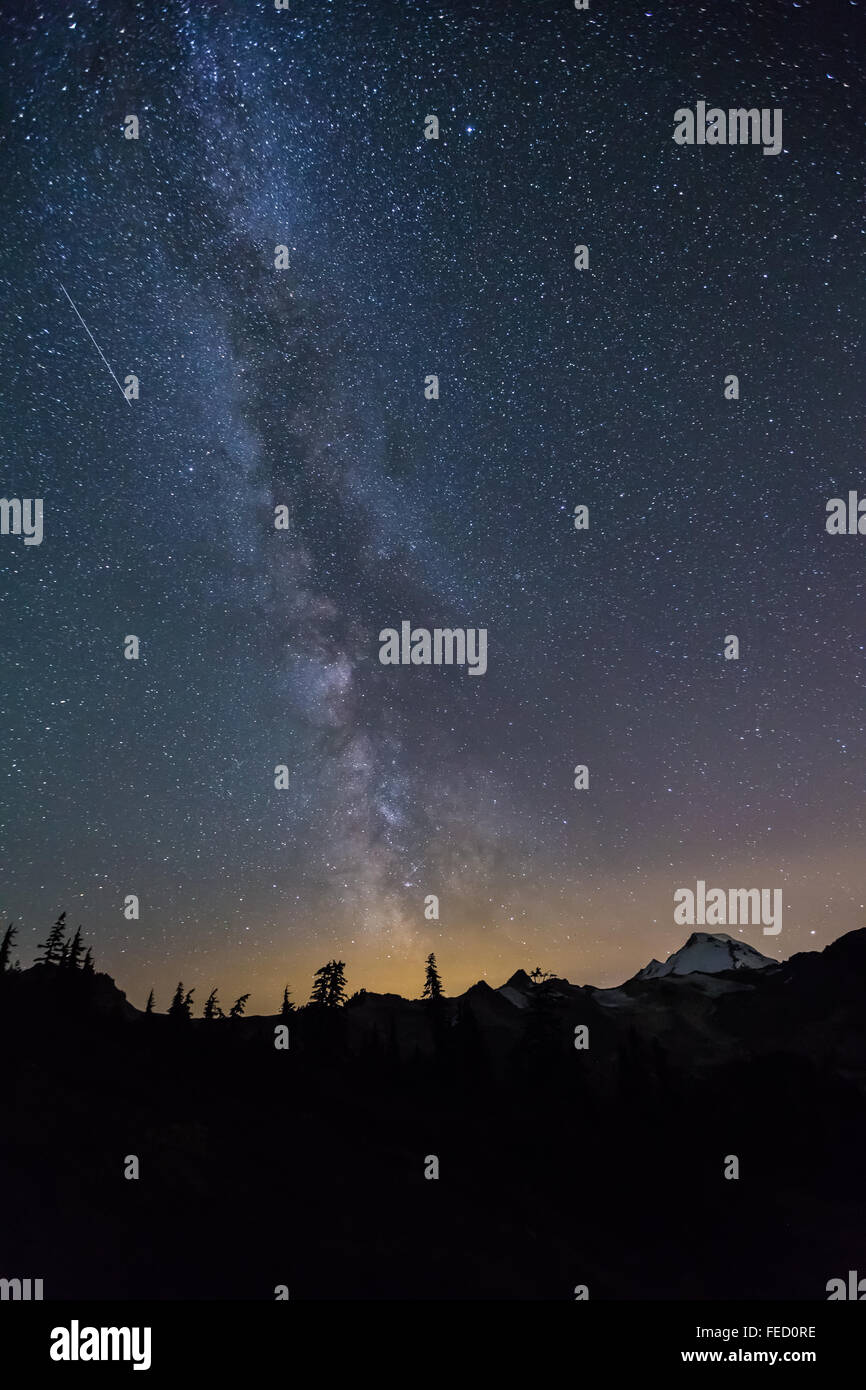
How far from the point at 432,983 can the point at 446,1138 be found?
11.8 ft

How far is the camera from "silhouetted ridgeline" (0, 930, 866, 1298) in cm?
1209

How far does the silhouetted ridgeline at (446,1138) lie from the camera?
12094 millimetres

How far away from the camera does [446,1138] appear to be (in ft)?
49.6

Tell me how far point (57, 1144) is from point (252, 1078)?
476 centimetres

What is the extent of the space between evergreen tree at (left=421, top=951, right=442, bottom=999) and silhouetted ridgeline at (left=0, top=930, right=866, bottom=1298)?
0.25 feet

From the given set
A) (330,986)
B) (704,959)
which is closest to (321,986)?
(330,986)

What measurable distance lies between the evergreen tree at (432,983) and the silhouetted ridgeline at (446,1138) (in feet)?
0.25

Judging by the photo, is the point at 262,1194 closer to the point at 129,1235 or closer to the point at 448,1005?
the point at 129,1235

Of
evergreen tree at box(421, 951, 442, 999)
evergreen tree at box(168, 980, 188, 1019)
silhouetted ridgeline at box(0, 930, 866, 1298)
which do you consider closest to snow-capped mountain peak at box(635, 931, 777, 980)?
silhouetted ridgeline at box(0, 930, 866, 1298)

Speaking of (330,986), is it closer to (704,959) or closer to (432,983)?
(432,983)

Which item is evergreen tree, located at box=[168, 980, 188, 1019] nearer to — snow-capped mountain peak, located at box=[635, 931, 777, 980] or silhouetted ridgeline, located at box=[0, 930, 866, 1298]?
silhouetted ridgeline, located at box=[0, 930, 866, 1298]

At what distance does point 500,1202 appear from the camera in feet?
42.7

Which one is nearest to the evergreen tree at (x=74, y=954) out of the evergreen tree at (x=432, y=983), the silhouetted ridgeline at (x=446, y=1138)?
the silhouetted ridgeline at (x=446, y=1138)
